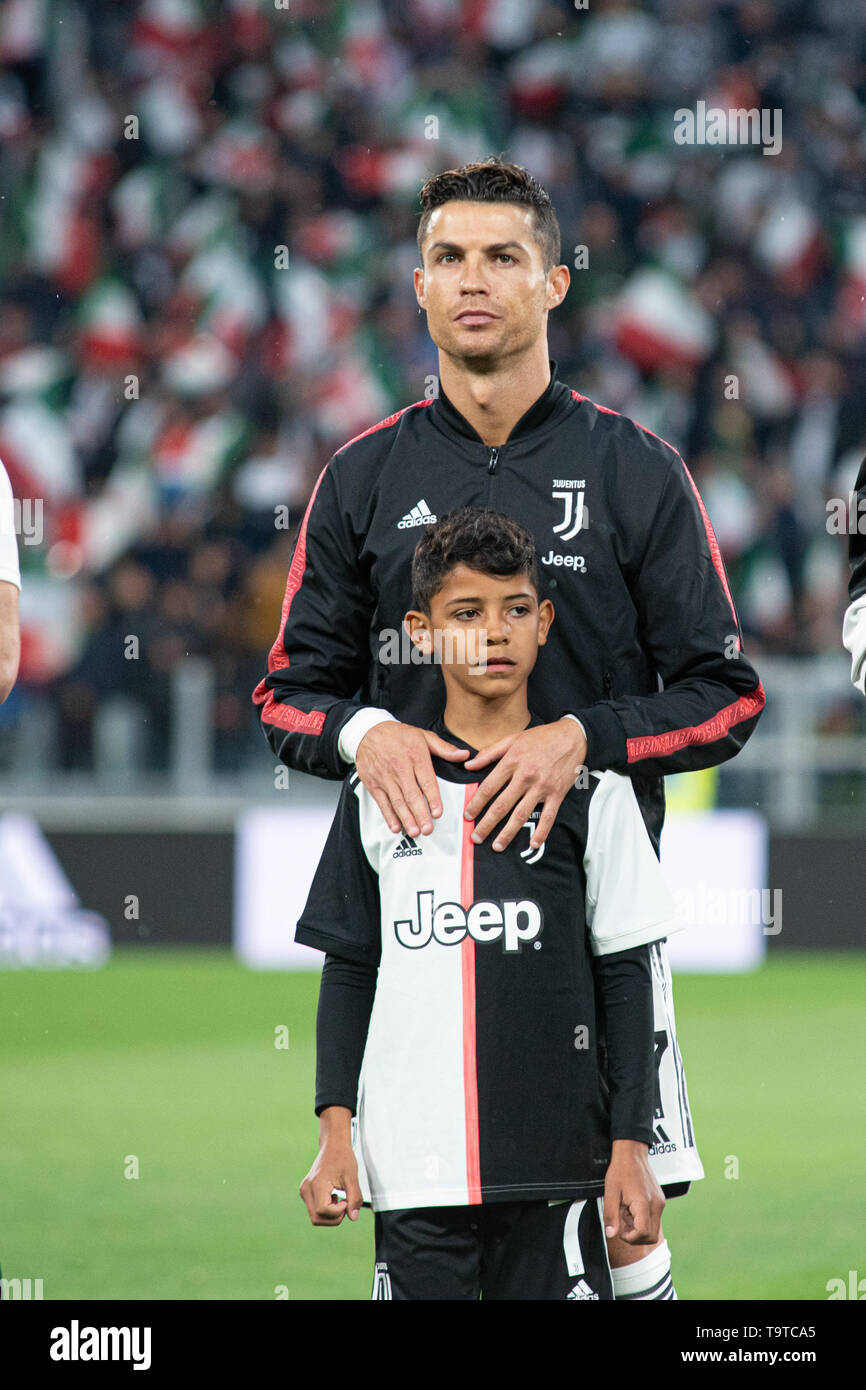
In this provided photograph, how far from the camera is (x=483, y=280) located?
9.92 feet

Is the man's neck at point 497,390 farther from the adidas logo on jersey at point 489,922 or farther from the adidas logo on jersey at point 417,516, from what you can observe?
the adidas logo on jersey at point 489,922

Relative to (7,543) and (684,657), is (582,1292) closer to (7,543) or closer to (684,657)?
(684,657)

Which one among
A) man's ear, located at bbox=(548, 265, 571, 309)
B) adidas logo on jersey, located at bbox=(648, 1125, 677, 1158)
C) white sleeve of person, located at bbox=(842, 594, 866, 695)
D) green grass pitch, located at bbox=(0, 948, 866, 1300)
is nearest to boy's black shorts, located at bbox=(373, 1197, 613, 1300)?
adidas logo on jersey, located at bbox=(648, 1125, 677, 1158)

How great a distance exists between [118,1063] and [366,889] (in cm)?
506

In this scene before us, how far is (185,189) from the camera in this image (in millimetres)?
13797

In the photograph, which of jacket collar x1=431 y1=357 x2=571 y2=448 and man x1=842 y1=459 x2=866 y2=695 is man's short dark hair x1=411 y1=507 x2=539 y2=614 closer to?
jacket collar x1=431 y1=357 x2=571 y2=448

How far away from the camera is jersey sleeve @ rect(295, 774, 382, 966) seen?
9.77 feet

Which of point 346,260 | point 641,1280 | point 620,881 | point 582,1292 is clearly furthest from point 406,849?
point 346,260

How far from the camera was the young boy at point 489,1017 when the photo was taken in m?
2.82

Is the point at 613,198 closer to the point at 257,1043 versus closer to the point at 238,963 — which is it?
the point at 238,963

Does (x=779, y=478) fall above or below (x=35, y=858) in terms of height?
above

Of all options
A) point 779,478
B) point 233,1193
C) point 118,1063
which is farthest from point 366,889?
point 779,478

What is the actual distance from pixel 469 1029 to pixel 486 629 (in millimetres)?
616

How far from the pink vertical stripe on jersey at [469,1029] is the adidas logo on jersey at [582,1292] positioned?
7.7 inches
